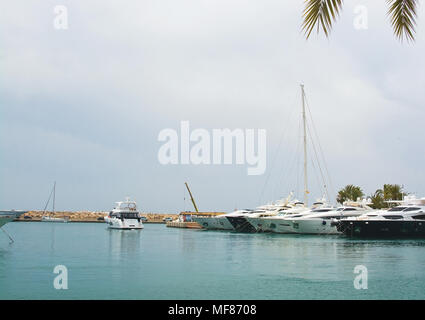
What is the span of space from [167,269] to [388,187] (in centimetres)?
7356

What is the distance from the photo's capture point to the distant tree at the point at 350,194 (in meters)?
104

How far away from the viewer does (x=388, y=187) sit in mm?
97500

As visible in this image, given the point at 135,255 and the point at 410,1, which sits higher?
the point at 410,1

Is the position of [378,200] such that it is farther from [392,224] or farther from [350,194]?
[392,224]

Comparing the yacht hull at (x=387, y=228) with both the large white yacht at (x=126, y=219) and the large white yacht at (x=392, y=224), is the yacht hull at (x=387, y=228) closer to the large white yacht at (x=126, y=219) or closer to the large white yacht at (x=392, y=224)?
the large white yacht at (x=392, y=224)

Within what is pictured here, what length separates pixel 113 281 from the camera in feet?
91.7

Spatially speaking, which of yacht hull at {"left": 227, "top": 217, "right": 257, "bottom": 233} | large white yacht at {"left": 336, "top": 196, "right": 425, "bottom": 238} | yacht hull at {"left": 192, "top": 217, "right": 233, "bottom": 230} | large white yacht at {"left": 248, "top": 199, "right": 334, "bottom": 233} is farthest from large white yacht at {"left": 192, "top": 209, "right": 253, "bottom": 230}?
large white yacht at {"left": 336, "top": 196, "right": 425, "bottom": 238}

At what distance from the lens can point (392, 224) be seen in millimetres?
59844

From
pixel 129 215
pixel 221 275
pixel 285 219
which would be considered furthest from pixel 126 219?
pixel 221 275
